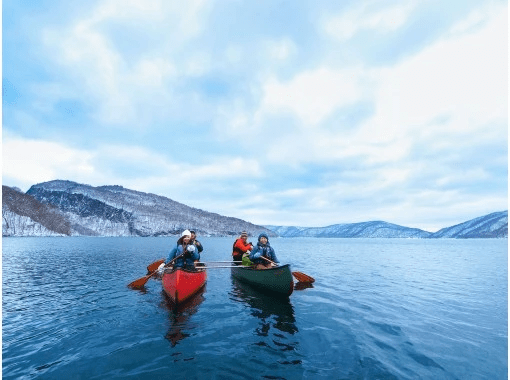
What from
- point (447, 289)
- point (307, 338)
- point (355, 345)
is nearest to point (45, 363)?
point (307, 338)

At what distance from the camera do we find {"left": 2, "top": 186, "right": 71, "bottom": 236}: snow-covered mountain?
15362cm

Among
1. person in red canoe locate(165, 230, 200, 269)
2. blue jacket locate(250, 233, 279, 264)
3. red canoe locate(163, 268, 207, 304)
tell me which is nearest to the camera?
red canoe locate(163, 268, 207, 304)

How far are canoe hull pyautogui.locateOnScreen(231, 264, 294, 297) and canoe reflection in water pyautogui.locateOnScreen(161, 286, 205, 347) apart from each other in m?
3.45

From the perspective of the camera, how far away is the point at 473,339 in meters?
10.3

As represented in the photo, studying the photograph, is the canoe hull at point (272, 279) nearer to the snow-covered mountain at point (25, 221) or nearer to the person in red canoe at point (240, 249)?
the person in red canoe at point (240, 249)

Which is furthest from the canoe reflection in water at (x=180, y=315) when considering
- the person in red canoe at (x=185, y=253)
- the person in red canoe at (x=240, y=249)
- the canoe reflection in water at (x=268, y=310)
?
the person in red canoe at (x=240, y=249)

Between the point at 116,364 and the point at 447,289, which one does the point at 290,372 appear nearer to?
the point at 116,364

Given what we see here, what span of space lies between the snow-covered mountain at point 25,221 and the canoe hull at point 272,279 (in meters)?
185

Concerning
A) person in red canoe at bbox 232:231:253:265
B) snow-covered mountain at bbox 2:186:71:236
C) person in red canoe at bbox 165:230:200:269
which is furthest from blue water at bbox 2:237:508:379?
snow-covered mountain at bbox 2:186:71:236

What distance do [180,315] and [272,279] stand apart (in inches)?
216

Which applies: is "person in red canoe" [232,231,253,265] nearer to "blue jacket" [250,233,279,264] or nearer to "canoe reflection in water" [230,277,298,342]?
"canoe reflection in water" [230,277,298,342]

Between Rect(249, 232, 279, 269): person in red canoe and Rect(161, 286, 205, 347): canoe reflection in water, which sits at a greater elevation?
Rect(249, 232, 279, 269): person in red canoe

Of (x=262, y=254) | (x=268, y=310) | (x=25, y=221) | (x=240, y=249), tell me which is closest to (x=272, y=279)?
(x=268, y=310)

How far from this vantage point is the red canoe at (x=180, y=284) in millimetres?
13327
